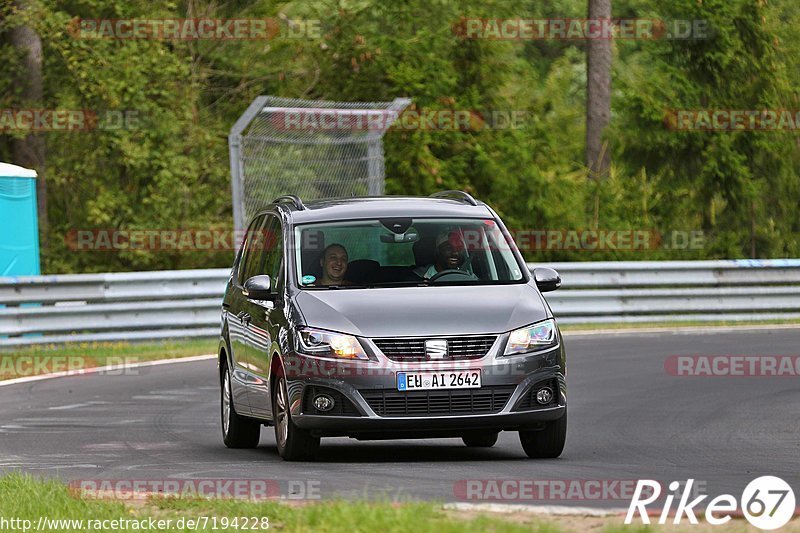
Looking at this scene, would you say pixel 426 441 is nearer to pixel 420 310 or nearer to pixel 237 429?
pixel 237 429

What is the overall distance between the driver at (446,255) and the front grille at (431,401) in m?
1.21

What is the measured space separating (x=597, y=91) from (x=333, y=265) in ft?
84.8

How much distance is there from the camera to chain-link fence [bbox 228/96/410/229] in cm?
2275

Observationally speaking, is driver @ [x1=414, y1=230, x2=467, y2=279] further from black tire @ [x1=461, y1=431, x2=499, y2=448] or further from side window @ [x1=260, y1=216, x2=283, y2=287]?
black tire @ [x1=461, y1=431, x2=499, y2=448]

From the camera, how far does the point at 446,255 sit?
11484 mm

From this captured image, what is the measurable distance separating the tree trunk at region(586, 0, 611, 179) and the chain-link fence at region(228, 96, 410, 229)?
10.5 m

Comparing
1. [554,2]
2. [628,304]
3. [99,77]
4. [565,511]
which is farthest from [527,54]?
[565,511]

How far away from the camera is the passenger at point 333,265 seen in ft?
36.6

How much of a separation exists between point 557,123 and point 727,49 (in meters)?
7.84
